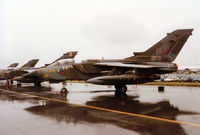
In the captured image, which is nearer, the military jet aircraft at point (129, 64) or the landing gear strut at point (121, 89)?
the military jet aircraft at point (129, 64)

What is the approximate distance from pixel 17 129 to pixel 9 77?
2225cm

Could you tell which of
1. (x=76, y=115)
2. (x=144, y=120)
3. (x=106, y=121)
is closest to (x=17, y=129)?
(x=76, y=115)

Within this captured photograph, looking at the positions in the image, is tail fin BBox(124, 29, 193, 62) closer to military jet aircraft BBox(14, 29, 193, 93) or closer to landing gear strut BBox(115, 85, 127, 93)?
military jet aircraft BBox(14, 29, 193, 93)

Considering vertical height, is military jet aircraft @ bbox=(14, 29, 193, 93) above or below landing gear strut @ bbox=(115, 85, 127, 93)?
above

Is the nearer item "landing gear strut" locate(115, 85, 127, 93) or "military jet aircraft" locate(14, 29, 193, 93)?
"military jet aircraft" locate(14, 29, 193, 93)

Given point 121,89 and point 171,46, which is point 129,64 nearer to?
point 121,89

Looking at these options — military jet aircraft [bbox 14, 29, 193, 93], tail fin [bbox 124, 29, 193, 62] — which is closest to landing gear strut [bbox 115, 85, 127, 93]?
military jet aircraft [bbox 14, 29, 193, 93]

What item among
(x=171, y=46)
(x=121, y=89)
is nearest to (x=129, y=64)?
(x=121, y=89)

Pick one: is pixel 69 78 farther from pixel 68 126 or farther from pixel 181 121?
pixel 181 121

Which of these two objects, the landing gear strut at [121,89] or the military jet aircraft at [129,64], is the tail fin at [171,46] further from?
the landing gear strut at [121,89]

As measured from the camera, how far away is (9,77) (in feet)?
78.4

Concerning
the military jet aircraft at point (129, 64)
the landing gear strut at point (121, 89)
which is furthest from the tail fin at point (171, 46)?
the landing gear strut at point (121, 89)

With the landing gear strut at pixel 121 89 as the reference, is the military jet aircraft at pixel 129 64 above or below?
above

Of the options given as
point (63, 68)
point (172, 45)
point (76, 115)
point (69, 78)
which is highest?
point (172, 45)
